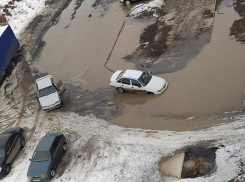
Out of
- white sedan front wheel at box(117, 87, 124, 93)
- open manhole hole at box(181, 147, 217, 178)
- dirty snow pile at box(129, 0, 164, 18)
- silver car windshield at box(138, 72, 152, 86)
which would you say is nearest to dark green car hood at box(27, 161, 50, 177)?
open manhole hole at box(181, 147, 217, 178)

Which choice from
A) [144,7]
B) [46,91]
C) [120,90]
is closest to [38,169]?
[46,91]

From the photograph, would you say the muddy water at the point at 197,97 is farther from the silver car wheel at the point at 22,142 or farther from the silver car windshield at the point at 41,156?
the silver car wheel at the point at 22,142

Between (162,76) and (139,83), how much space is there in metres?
2.23

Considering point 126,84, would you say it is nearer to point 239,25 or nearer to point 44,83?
point 44,83

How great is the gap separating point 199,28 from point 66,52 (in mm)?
11529

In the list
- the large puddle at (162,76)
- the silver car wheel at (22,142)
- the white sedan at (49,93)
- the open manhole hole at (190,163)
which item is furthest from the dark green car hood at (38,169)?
the open manhole hole at (190,163)

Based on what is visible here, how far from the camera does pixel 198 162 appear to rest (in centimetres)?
1356

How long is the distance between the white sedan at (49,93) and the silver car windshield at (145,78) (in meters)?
5.65

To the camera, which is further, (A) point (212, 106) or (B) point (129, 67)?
(B) point (129, 67)

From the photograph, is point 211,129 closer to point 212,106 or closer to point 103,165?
point 212,106

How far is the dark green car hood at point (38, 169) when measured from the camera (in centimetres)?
1454

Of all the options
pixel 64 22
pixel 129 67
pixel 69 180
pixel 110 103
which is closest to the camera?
pixel 69 180

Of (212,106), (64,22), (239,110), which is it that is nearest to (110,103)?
(212,106)

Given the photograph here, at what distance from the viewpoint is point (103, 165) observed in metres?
14.9
